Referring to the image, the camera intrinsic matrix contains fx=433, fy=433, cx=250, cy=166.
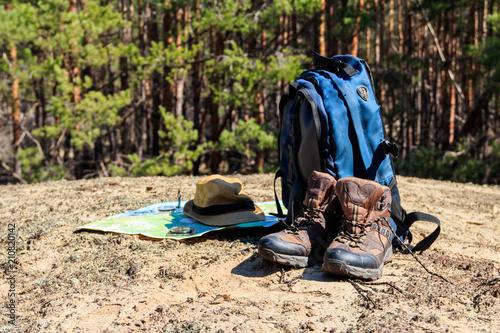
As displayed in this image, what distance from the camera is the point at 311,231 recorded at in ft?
7.29

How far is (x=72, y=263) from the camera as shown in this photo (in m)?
2.43

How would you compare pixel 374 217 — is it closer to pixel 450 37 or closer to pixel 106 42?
pixel 106 42

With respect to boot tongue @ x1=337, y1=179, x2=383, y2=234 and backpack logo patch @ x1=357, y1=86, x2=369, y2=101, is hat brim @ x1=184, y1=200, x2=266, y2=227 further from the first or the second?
backpack logo patch @ x1=357, y1=86, x2=369, y2=101

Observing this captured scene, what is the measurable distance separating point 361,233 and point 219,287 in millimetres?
730

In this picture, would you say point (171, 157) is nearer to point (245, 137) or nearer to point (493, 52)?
point (245, 137)

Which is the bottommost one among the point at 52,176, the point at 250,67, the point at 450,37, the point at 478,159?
the point at 52,176

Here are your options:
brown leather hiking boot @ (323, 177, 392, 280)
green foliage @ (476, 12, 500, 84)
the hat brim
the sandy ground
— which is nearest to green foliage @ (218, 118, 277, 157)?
green foliage @ (476, 12, 500, 84)

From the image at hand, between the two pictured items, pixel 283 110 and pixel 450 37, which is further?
pixel 450 37

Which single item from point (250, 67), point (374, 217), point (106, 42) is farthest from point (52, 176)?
point (374, 217)

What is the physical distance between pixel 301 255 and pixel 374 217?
414 millimetres

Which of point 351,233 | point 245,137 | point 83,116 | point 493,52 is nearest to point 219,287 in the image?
point 351,233

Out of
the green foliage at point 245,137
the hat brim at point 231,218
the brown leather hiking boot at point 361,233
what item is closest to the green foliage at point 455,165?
the green foliage at point 245,137

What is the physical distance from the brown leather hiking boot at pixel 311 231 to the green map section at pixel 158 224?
22.4 inches

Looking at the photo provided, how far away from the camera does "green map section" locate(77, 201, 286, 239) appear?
274cm
